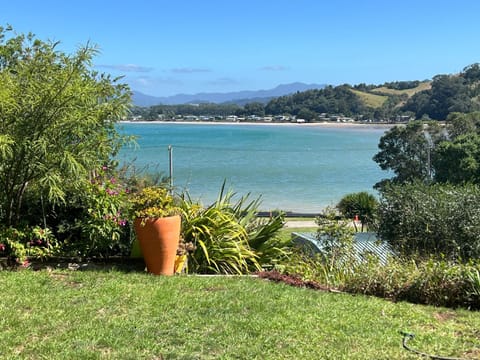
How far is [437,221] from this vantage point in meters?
7.48

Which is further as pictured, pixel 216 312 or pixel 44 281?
pixel 44 281

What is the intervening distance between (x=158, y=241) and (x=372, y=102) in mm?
127951

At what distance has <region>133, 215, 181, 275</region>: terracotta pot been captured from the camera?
5496 millimetres

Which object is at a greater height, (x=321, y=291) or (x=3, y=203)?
(x=3, y=203)

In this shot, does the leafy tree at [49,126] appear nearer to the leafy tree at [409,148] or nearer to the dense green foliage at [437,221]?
the dense green foliage at [437,221]

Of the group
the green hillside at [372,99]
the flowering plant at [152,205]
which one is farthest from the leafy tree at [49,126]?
the green hillside at [372,99]

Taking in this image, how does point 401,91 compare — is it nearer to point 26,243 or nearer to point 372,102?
point 372,102

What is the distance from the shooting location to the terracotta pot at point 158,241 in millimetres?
5496

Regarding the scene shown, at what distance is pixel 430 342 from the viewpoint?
3.61m

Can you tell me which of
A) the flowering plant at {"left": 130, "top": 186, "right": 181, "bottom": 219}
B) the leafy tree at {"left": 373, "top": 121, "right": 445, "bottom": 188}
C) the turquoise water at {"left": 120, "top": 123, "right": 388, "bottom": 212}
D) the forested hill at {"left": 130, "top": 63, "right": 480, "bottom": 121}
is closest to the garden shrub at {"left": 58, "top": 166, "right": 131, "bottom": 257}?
the flowering plant at {"left": 130, "top": 186, "right": 181, "bottom": 219}

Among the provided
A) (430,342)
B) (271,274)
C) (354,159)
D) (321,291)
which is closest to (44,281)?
(271,274)

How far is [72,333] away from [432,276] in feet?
11.7

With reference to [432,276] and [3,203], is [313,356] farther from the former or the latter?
[3,203]

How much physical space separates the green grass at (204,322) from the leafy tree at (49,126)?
1.07m
